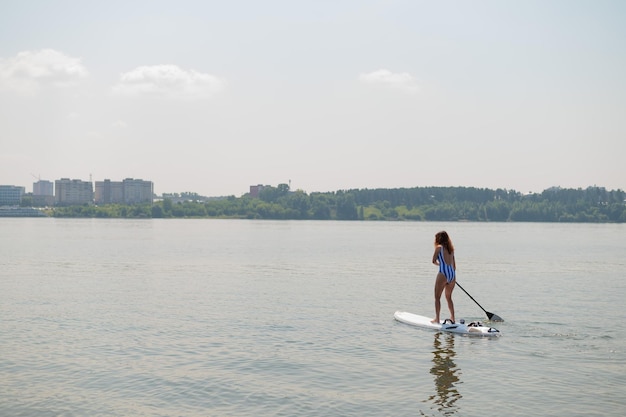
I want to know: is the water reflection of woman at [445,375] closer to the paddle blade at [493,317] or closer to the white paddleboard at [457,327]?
the white paddleboard at [457,327]

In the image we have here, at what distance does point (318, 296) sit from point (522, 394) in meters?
18.9

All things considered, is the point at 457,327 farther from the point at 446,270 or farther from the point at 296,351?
the point at 296,351

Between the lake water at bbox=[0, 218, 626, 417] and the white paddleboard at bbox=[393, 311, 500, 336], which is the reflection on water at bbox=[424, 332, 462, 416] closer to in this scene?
the lake water at bbox=[0, 218, 626, 417]

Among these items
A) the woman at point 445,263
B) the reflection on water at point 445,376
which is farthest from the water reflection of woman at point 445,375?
the woman at point 445,263

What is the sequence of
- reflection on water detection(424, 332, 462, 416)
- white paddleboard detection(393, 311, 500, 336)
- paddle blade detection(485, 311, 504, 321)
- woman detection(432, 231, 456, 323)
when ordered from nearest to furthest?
reflection on water detection(424, 332, 462, 416) → white paddleboard detection(393, 311, 500, 336) → woman detection(432, 231, 456, 323) → paddle blade detection(485, 311, 504, 321)

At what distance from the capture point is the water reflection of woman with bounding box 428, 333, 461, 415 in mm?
14109

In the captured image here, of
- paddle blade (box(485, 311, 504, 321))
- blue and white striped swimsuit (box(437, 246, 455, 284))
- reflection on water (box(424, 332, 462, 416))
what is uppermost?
blue and white striped swimsuit (box(437, 246, 455, 284))

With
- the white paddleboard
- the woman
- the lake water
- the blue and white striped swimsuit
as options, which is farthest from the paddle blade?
the blue and white striped swimsuit

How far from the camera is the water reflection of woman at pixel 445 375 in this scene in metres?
14.1

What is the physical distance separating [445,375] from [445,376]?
0.10m

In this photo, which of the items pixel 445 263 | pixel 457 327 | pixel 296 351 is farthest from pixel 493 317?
pixel 296 351

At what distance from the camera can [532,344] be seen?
20.6 meters

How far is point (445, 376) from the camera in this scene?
54.0ft

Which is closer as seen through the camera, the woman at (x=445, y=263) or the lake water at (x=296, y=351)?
the lake water at (x=296, y=351)
